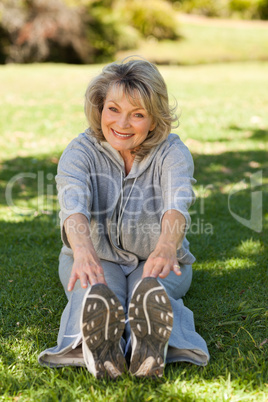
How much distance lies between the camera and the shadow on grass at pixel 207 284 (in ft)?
7.99

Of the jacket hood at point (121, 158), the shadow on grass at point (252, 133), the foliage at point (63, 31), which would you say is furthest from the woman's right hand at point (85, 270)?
the foliage at point (63, 31)

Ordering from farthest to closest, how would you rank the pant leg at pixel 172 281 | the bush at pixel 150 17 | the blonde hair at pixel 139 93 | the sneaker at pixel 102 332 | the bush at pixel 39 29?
the bush at pixel 150 17, the bush at pixel 39 29, the pant leg at pixel 172 281, the blonde hair at pixel 139 93, the sneaker at pixel 102 332

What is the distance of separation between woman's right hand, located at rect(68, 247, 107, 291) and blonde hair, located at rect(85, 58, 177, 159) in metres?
0.75

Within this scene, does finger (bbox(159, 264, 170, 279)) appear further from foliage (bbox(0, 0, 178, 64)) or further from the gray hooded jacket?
foliage (bbox(0, 0, 178, 64))

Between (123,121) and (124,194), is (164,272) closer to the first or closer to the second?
(124,194)

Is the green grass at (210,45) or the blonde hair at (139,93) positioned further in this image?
the green grass at (210,45)

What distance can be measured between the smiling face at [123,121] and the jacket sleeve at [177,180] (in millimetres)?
192

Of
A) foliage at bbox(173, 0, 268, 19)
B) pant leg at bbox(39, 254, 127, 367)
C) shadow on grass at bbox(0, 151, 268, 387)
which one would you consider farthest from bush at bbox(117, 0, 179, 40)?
pant leg at bbox(39, 254, 127, 367)

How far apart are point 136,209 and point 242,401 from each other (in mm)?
1166

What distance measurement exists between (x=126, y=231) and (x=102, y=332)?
806mm

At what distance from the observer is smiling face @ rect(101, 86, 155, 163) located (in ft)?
8.46

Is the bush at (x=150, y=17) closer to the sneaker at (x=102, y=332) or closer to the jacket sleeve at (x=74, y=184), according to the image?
the jacket sleeve at (x=74, y=184)

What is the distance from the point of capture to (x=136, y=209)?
9.08ft

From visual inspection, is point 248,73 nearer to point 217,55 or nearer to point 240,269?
point 217,55
